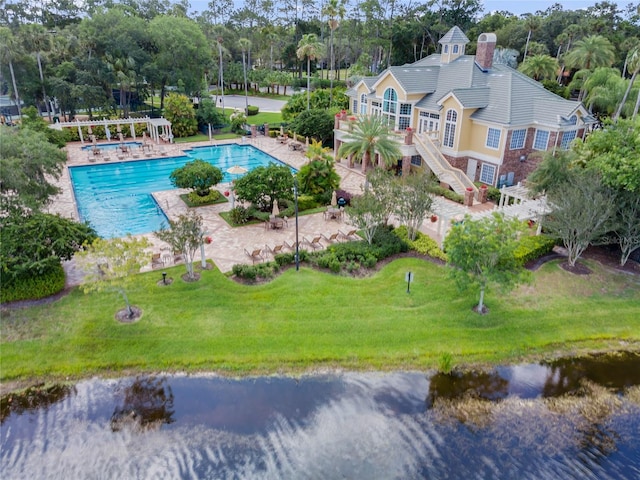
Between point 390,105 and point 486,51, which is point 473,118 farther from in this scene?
point 390,105

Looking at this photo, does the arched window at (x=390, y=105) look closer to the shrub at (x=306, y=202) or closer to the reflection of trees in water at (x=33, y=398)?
the shrub at (x=306, y=202)

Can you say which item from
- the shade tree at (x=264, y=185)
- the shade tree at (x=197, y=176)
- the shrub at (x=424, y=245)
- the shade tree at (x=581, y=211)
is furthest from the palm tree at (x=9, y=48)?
the shade tree at (x=581, y=211)

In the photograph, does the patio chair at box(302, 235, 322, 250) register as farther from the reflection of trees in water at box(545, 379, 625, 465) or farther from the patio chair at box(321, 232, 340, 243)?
the reflection of trees in water at box(545, 379, 625, 465)

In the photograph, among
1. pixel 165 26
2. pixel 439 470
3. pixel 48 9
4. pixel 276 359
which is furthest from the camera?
pixel 48 9

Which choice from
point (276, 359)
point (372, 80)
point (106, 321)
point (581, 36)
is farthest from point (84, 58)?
point (581, 36)

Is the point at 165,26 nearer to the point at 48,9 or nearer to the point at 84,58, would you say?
the point at 84,58

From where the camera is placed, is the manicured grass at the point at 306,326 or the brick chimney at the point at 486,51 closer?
the manicured grass at the point at 306,326
